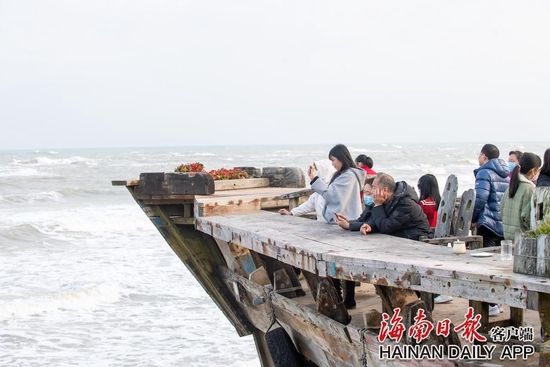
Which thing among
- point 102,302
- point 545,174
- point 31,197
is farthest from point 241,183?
point 31,197

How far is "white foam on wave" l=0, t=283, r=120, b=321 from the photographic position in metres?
13.4

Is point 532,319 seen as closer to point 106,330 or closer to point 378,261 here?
point 378,261

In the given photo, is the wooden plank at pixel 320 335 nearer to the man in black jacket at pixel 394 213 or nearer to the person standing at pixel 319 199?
the man in black jacket at pixel 394 213

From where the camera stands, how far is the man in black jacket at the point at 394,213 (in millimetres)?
5400

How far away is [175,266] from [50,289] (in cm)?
346

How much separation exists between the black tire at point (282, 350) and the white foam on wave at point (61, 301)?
8.20 m

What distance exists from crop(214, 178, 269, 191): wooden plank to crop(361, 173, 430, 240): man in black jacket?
3844 millimetres

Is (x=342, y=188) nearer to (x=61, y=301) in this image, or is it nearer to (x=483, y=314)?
(x=483, y=314)

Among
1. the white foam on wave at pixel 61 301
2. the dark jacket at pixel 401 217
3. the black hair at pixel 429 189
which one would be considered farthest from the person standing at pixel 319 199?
the white foam on wave at pixel 61 301

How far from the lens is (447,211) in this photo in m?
6.35

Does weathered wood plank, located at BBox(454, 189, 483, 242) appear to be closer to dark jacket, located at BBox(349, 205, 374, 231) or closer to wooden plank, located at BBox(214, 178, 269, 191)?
dark jacket, located at BBox(349, 205, 374, 231)

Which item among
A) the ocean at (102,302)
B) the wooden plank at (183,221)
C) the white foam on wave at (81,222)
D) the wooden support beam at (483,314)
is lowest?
A: the ocean at (102,302)

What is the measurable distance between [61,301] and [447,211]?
9.80 metres

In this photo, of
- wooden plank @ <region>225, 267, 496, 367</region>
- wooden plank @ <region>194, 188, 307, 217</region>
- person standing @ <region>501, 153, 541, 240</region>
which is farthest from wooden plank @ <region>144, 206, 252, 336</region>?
person standing @ <region>501, 153, 541, 240</region>
